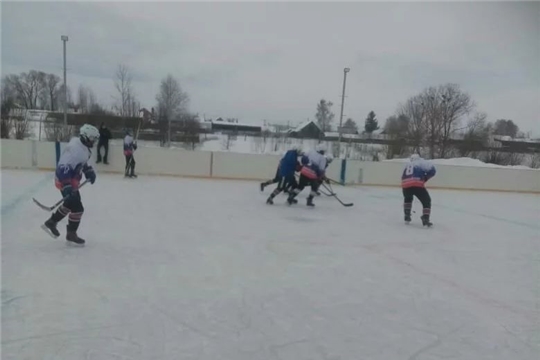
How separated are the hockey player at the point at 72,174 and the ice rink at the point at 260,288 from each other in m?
0.17

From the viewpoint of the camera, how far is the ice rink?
217cm

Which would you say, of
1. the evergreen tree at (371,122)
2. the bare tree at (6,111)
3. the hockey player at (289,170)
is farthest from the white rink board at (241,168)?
the evergreen tree at (371,122)

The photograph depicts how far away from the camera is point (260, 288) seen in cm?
299

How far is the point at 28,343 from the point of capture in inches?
79.7

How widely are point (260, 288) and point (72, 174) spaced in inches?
71.6

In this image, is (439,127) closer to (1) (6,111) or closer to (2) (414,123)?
(2) (414,123)

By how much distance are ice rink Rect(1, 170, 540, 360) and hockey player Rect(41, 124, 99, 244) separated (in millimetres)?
168

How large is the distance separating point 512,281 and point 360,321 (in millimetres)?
1736

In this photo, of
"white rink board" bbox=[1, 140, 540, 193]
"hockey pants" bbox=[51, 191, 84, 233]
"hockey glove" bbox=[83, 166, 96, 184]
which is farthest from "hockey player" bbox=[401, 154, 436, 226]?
"white rink board" bbox=[1, 140, 540, 193]

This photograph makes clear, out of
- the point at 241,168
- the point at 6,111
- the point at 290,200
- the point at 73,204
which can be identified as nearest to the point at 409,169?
the point at 290,200

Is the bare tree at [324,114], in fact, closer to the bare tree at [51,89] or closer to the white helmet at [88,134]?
the bare tree at [51,89]

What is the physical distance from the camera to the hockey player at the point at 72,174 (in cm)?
361

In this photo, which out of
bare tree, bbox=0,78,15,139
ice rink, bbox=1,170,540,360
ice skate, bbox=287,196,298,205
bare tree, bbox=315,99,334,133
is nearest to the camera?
ice rink, bbox=1,170,540,360

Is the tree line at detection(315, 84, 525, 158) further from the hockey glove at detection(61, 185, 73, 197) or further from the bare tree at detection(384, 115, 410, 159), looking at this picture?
the hockey glove at detection(61, 185, 73, 197)
